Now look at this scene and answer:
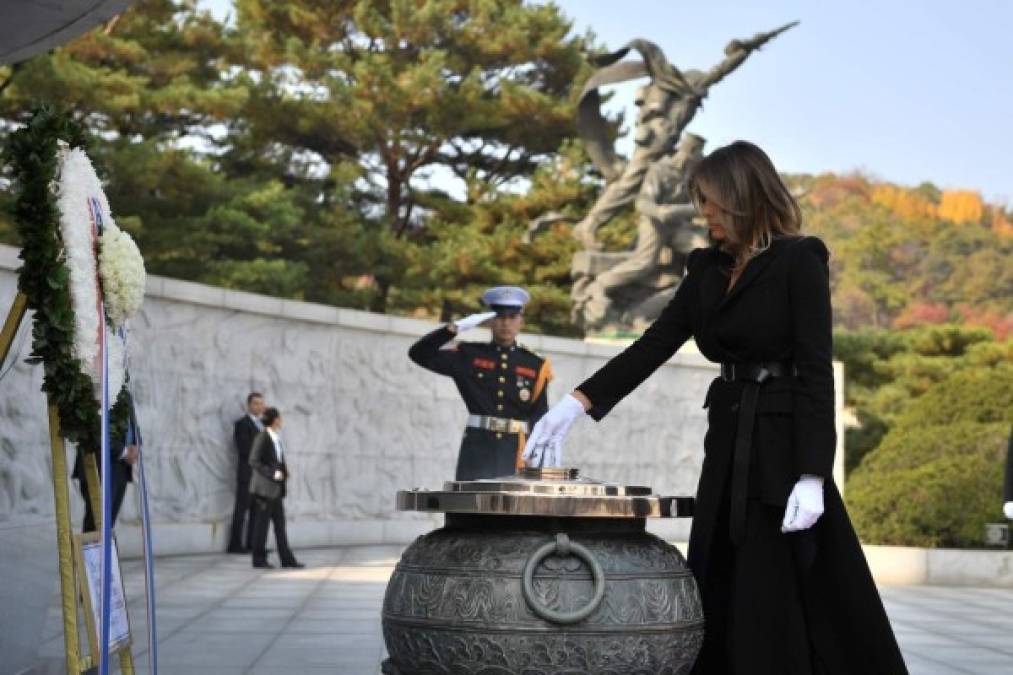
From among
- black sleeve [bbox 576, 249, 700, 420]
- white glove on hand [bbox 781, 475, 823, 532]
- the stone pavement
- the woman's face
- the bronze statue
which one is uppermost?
the bronze statue

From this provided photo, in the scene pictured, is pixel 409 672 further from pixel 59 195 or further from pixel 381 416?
pixel 381 416

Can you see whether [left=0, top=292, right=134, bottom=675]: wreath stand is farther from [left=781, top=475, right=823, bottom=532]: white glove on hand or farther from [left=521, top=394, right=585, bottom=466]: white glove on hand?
[left=781, top=475, right=823, bottom=532]: white glove on hand

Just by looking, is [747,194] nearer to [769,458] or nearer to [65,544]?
[769,458]

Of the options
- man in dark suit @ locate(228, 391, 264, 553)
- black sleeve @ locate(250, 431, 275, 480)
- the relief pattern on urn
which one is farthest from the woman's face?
man in dark suit @ locate(228, 391, 264, 553)

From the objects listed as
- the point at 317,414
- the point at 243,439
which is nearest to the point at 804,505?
the point at 243,439

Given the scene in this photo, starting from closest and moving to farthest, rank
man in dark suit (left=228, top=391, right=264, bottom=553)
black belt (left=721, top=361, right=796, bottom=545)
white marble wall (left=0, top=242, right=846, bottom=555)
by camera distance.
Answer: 1. black belt (left=721, top=361, right=796, bottom=545)
2. white marble wall (left=0, top=242, right=846, bottom=555)
3. man in dark suit (left=228, top=391, right=264, bottom=553)

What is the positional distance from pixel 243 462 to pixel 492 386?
257 inches

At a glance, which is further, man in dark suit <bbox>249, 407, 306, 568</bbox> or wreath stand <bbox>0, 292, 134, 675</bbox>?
man in dark suit <bbox>249, 407, 306, 568</bbox>

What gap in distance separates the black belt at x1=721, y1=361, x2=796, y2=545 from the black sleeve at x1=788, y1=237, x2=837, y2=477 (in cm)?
8

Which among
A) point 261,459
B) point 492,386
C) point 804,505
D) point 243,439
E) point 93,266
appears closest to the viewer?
point 804,505

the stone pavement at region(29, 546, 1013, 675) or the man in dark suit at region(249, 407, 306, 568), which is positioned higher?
the man in dark suit at region(249, 407, 306, 568)

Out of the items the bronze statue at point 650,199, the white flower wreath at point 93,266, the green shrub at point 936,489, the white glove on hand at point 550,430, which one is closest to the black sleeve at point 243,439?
Result: the green shrub at point 936,489

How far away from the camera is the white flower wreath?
14.9ft

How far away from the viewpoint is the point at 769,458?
3.78 m
